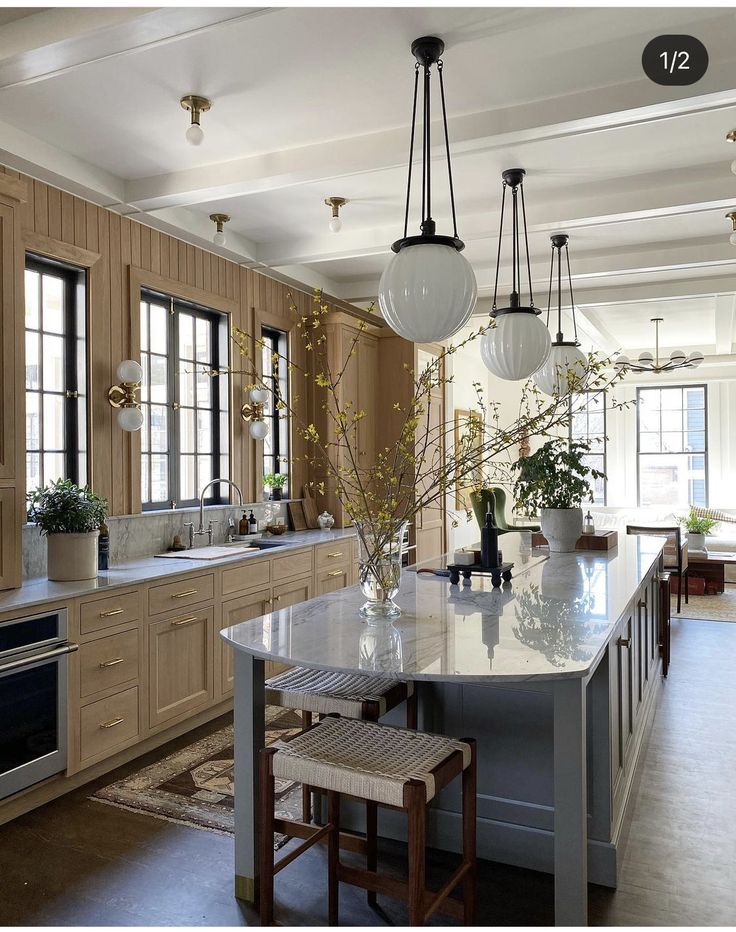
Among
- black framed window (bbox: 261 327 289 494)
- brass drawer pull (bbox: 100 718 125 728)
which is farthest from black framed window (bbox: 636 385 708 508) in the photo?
brass drawer pull (bbox: 100 718 125 728)

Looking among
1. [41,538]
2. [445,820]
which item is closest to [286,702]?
[445,820]

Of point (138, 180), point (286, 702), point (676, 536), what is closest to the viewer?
point (286, 702)

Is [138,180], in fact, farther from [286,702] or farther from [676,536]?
[676,536]

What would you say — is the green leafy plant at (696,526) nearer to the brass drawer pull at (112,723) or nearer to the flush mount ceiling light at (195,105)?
the brass drawer pull at (112,723)

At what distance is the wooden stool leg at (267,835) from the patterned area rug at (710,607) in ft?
18.3

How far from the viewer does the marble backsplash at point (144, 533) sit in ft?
11.5

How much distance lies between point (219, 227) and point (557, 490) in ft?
8.57

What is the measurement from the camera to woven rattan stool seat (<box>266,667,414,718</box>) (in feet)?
7.61

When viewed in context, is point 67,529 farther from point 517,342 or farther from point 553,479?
point 553,479

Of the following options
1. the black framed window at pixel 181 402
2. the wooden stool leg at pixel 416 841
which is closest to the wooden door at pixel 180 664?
the black framed window at pixel 181 402

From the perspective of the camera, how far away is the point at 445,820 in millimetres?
2609

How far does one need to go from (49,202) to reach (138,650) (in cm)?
228

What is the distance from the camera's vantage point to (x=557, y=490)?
404cm

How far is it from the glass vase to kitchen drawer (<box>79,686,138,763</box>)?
1459 millimetres
